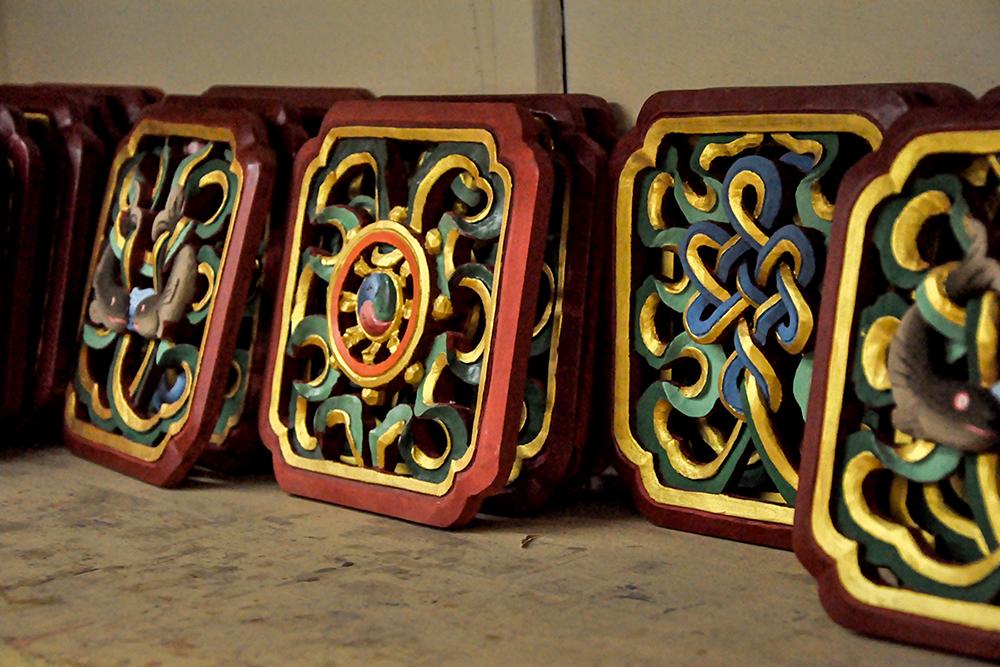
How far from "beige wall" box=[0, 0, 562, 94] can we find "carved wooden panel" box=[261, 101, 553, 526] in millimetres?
272

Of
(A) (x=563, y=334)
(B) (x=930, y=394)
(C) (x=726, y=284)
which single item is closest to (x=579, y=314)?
(A) (x=563, y=334)

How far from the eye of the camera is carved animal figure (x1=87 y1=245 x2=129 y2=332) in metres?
1.81

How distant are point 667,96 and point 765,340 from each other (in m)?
0.29

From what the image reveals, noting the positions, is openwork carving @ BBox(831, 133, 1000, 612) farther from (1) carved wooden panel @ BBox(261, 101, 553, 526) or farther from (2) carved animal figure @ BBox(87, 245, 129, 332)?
(2) carved animal figure @ BBox(87, 245, 129, 332)

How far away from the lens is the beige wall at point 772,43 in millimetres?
1396

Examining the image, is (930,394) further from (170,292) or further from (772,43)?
(170,292)

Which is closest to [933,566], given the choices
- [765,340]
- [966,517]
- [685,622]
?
[966,517]

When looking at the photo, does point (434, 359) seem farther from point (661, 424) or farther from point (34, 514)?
point (34, 514)

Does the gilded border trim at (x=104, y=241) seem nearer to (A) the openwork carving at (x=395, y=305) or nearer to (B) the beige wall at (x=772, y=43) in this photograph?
(A) the openwork carving at (x=395, y=305)

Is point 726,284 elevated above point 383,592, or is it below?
above

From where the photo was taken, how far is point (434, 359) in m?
1.51

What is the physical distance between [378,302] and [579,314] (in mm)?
230

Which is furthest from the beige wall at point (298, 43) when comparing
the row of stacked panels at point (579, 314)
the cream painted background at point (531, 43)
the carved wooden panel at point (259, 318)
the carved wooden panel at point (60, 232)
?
the carved wooden panel at point (60, 232)

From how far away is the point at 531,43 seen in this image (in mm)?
1778
